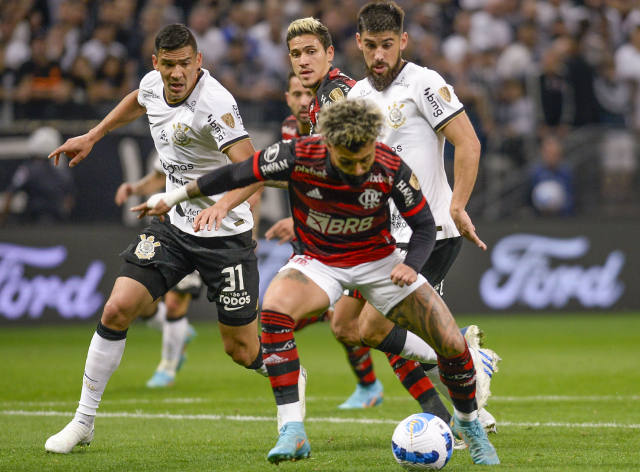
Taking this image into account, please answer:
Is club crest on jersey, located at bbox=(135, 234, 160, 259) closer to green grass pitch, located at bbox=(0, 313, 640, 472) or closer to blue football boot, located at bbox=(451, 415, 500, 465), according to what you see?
green grass pitch, located at bbox=(0, 313, 640, 472)

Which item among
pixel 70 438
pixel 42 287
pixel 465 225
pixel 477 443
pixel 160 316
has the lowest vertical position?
pixel 42 287

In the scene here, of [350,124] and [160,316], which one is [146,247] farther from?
[160,316]

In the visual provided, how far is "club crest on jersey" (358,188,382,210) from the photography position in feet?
15.9

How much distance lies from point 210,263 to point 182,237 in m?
0.26

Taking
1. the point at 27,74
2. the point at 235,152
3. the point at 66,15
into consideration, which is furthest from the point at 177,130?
the point at 66,15

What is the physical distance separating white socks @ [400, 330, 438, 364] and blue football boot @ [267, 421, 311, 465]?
1220 millimetres

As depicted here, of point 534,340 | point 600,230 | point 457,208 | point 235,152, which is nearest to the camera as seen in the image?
point 457,208

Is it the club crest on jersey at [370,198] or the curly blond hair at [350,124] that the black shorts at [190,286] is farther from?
the curly blond hair at [350,124]

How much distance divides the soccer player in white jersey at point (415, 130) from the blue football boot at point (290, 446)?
1.11 metres

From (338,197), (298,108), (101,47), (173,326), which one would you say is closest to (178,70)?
(338,197)

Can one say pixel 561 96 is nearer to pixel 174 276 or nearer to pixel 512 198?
pixel 512 198

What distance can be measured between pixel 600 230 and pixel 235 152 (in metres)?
9.88

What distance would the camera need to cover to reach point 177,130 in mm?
6031

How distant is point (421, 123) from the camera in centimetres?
573
